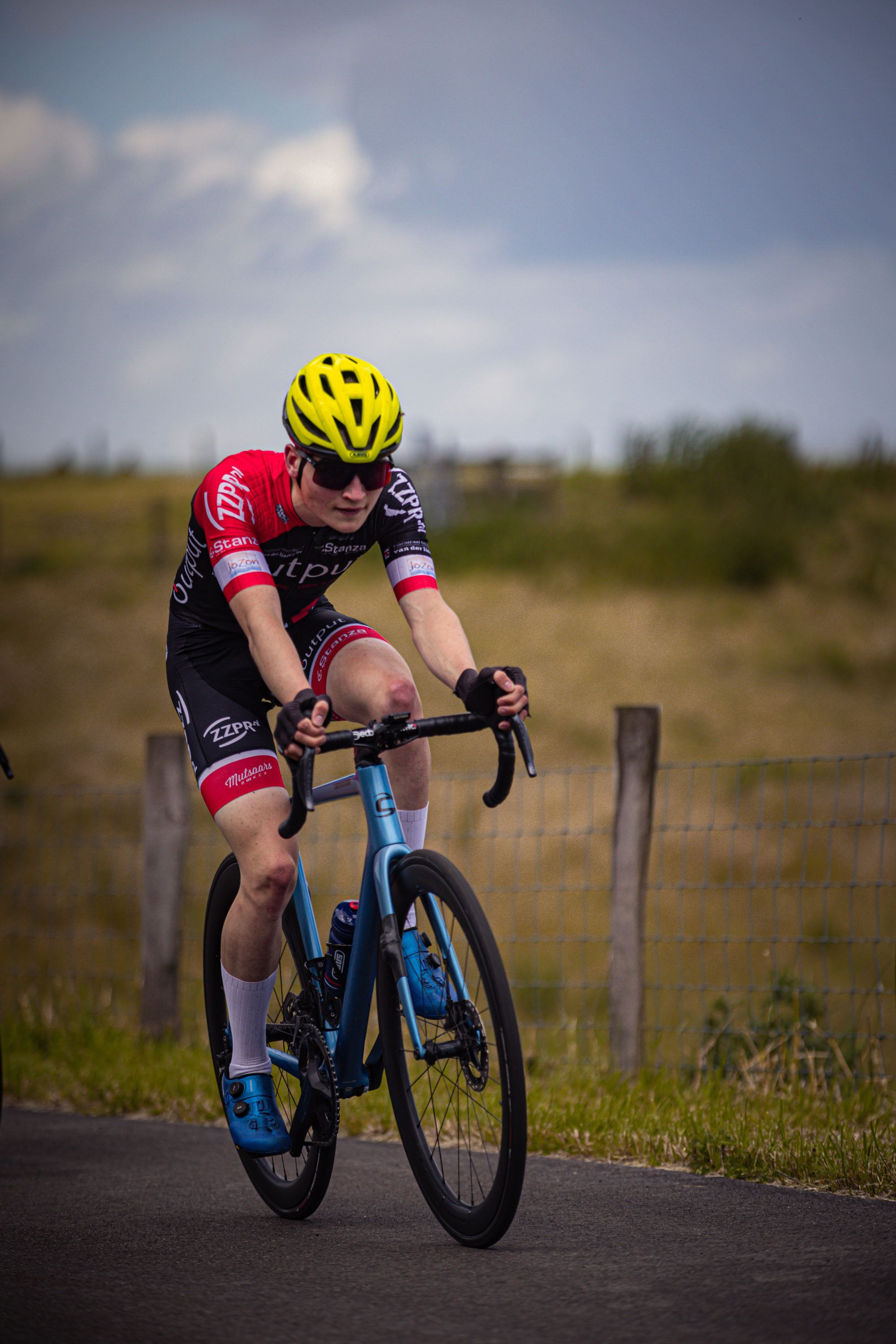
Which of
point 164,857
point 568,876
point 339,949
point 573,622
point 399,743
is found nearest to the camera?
point 399,743

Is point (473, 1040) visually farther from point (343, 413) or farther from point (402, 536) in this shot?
point (343, 413)

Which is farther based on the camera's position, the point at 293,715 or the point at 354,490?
the point at 354,490

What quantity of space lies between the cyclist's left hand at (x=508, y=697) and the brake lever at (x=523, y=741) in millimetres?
17

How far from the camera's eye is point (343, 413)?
3.44m

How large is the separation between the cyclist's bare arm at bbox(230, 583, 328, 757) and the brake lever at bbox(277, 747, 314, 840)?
58mm

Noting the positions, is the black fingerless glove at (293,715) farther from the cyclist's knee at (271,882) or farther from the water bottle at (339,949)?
the water bottle at (339,949)

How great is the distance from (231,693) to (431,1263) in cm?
156

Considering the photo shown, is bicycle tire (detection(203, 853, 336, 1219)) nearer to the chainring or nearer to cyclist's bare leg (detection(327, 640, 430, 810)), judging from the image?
the chainring

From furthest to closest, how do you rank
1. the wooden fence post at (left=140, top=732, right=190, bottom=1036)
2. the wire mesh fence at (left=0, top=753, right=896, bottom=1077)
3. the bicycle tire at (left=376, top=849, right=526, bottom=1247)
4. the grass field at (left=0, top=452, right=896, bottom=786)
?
the grass field at (left=0, top=452, right=896, bottom=786)
the wire mesh fence at (left=0, top=753, right=896, bottom=1077)
the wooden fence post at (left=140, top=732, right=190, bottom=1036)
the bicycle tire at (left=376, top=849, right=526, bottom=1247)

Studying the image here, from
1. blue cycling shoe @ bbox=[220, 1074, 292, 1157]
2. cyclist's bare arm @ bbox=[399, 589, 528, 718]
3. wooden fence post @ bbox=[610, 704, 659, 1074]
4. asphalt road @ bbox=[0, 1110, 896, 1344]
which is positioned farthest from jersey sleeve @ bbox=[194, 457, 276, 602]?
wooden fence post @ bbox=[610, 704, 659, 1074]

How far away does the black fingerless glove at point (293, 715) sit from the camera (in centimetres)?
309

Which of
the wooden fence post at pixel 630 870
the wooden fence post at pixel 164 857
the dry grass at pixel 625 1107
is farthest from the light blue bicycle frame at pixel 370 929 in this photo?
the wooden fence post at pixel 164 857

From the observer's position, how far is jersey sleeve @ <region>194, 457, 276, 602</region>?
349 cm

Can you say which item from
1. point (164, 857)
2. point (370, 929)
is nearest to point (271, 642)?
point (370, 929)
